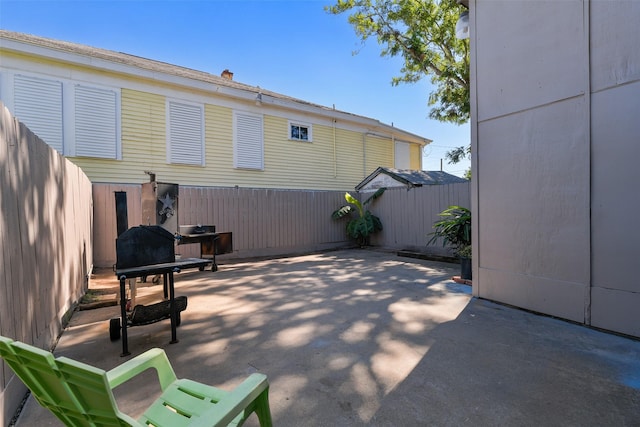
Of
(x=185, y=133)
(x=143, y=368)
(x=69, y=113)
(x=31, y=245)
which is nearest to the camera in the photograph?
(x=143, y=368)

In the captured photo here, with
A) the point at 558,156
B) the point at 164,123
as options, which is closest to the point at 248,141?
the point at 164,123

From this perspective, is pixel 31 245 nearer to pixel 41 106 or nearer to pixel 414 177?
pixel 41 106

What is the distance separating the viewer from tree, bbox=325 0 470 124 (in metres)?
10.3

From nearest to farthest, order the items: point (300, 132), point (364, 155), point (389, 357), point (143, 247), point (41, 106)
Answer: point (389, 357) → point (143, 247) → point (41, 106) → point (300, 132) → point (364, 155)

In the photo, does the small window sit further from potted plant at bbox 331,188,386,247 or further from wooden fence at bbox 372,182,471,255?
wooden fence at bbox 372,182,471,255

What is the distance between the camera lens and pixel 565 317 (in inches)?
141

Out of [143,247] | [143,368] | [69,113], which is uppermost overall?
[69,113]

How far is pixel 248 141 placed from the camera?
33.5 feet

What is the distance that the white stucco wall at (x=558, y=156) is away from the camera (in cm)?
316

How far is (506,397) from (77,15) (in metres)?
11.7

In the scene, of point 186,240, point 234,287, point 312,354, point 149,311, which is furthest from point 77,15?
point 312,354

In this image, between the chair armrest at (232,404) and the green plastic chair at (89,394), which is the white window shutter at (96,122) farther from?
the chair armrest at (232,404)

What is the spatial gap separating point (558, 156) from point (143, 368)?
4.55m

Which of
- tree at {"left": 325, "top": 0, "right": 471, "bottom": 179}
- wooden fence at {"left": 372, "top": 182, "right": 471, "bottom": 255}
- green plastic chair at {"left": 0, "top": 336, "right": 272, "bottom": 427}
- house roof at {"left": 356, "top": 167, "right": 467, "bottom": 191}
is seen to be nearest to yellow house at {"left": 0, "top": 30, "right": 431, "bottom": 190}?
house roof at {"left": 356, "top": 167, "right": 467, "bottom": 191}
